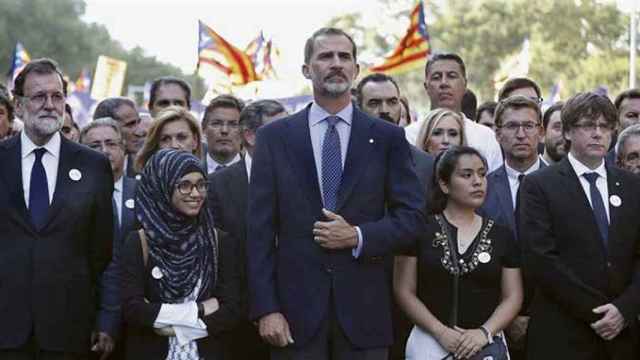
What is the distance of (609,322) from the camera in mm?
6680

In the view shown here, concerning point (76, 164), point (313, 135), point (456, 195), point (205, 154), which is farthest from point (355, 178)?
point (205, 154)

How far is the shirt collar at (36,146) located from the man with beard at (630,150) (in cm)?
378

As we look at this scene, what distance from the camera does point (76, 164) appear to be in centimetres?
658

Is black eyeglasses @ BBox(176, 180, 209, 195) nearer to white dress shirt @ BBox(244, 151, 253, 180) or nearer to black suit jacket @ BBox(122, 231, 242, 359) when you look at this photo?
black suit jacket @ BBox(122, 231, 242, 359)

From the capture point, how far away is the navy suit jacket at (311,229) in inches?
244

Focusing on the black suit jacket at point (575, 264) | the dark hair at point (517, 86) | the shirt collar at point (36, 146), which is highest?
the dark hair at point (517, 86)

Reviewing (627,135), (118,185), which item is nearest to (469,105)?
(627,135)

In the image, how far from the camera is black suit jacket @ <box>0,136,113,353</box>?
635 centimetres

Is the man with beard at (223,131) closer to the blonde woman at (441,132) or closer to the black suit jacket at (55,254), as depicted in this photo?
the blonde woman at (441,132)

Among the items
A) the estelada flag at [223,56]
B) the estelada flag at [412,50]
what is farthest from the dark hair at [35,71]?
the estelada flag at [412,50]

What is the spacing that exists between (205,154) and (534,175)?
3.60 meters

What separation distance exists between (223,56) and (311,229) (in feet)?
33.2

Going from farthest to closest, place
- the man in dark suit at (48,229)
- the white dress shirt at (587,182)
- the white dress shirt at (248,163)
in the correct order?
the white dress shirt at (248,163)
the white dress shirt at (587,182)
the man in dark suit at (48,229)

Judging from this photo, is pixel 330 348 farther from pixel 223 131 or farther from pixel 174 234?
pixel 223 131
